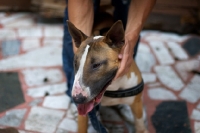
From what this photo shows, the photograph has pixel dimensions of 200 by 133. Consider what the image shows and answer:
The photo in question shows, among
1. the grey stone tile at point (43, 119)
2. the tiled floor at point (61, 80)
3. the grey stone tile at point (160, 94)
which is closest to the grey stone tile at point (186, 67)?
the tiled floor at point (61, 80)

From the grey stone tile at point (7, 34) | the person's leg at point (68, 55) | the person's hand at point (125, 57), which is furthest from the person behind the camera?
the grey stone tile at point (7, 34)

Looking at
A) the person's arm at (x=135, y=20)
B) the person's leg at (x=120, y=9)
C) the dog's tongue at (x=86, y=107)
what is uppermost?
the person's arm at (x=135, y=20)

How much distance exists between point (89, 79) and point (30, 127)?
31.8 inches

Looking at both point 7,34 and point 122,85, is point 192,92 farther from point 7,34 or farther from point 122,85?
point 7,34

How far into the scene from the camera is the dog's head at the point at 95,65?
132 cm

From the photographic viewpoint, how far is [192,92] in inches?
90.9

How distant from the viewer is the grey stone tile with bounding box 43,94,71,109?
7.08 feet

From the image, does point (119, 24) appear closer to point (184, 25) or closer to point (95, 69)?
point (95, 69)

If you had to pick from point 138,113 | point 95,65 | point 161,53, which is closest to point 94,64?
point 95,65

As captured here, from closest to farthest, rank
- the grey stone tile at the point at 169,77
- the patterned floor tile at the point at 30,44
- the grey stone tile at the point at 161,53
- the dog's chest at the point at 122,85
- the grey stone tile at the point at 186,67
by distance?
the dog's chest at the point at 122,85
the grey stone tile at the point at 169,77
the grey stone tile at the point at 186,67
the grey stone tile at the point at 161,53
the patterned floor tile at the point at 30,44

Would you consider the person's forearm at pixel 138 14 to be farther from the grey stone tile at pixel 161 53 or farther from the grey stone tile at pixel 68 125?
→ the grey stone tile at pixel 161 53

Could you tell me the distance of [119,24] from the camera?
131cm

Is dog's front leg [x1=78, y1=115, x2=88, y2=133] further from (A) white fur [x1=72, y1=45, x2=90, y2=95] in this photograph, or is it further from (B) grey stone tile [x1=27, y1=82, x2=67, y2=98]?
(B) grey stone tile [x1=27, y1=82, x2=67, y2=98]

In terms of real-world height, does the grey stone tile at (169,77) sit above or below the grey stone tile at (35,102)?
above
